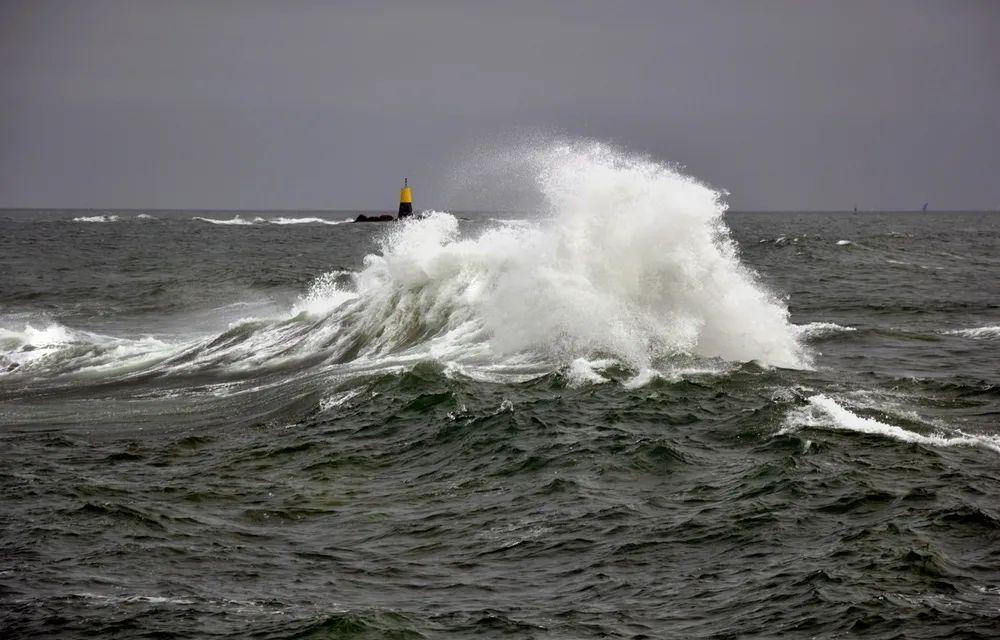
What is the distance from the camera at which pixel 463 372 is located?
16875 millimetres

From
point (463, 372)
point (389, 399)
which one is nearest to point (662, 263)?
point (463, 372)

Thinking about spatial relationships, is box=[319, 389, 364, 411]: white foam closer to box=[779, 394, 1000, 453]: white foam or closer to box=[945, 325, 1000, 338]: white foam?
box=[779, 394, 1000, 453]: white foam

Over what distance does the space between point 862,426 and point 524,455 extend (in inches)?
155

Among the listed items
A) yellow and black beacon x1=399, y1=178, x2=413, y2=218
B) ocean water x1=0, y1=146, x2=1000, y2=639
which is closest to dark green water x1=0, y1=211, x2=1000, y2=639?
ocean water x1=0, y1=146, x2=1000, y2=639

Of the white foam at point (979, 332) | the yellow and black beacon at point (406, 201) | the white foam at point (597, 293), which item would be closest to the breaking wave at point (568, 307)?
the white foam at point (597, 293)

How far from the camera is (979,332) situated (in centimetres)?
2294

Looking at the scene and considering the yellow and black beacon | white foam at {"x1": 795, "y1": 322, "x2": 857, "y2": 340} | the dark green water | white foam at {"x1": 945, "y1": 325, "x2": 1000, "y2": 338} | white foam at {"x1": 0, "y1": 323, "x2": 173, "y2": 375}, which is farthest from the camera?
the yellow and black beacon

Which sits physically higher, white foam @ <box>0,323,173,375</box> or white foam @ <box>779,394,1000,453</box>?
white foam @ <box>779,394,1000,453</box>

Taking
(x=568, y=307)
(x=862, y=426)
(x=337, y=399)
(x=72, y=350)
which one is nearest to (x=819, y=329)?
(x=568, y=307)

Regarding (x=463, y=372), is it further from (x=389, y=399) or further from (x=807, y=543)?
(x=807, y=543)

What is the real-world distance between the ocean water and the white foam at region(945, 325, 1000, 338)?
Answer: 27 centimetres

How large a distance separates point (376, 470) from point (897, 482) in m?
5.31

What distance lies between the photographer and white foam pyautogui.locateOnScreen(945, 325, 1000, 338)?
22406 mm

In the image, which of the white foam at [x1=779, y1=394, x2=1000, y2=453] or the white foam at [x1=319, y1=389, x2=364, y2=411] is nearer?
the white foam at [x1=779, y1=394, x2=1000, y2=453]
